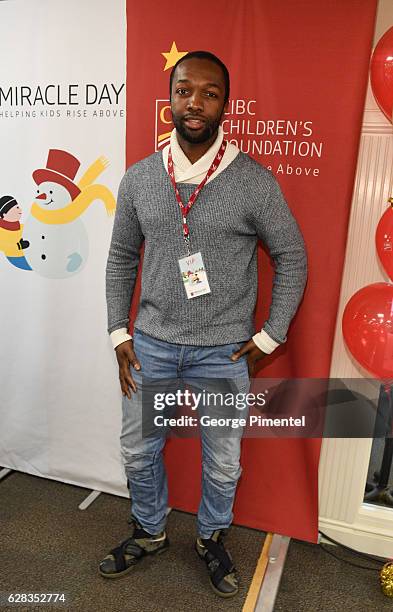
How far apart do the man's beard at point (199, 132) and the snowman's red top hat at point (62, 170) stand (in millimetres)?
663

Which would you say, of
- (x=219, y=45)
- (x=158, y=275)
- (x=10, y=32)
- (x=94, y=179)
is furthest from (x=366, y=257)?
(x=10, y=32)

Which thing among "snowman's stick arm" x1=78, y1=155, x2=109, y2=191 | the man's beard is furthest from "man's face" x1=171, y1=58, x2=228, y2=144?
"snowman's stick arm" x1=78, y1=155, x2=109, y2=191

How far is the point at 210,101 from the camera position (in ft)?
5.10

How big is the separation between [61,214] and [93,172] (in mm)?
232

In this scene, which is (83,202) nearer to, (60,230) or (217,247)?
(60,230)

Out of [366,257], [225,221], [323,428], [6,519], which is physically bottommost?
[6,519]

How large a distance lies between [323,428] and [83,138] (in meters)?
1.47

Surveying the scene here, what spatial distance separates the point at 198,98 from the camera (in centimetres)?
154

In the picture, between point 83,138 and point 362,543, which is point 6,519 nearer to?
point 362,543

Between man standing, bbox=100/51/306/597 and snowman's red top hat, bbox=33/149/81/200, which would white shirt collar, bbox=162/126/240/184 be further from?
snowman's red top hat, bbox=33/149/81/200

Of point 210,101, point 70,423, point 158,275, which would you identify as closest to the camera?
point 210,101

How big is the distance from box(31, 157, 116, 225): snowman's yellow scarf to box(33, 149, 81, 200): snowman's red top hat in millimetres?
33

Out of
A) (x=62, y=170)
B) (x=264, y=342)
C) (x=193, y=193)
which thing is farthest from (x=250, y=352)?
(x=62, y=170)

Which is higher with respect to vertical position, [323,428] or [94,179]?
[94,179]
